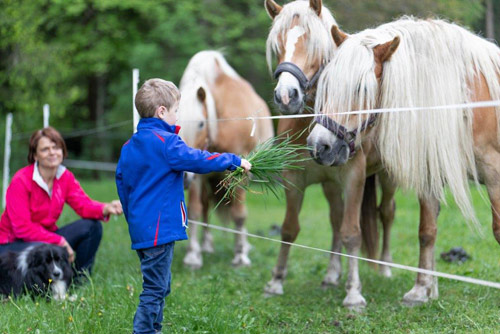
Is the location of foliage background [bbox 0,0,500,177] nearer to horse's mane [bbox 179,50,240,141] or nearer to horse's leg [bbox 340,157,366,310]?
horse's mane [bbox 179,50,240,141]

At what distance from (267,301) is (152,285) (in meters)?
1.68

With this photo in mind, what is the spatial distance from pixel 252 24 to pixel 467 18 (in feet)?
21.6

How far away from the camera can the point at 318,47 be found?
4195 mm

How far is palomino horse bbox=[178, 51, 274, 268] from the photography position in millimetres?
5832

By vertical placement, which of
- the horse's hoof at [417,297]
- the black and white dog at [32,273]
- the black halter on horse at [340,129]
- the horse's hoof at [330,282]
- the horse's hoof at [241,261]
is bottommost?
the horse's hoof at [241,261]

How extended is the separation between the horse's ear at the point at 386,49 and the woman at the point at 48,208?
2.24 meters

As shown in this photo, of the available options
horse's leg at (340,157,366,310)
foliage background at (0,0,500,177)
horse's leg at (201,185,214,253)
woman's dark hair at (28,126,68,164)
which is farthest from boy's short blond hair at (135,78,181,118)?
foliage background at (0,0,500,177)

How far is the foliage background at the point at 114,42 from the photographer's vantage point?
1020 centimetres

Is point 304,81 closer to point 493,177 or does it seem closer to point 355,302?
point 493,177

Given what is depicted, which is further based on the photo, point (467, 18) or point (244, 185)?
point (467, 18)

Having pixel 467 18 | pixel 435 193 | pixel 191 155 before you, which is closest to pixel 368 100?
pixel 435 193

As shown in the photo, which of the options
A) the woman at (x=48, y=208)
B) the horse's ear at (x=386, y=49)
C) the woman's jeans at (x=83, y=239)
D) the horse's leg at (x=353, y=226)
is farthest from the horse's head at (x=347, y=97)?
the woman's jeans at (x=83, y=239)

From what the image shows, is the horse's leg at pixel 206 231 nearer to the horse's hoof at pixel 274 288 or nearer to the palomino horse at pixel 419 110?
the horse's hoof at pixel 274 288

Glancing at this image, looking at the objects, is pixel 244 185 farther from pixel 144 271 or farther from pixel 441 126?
pixel 441 126
